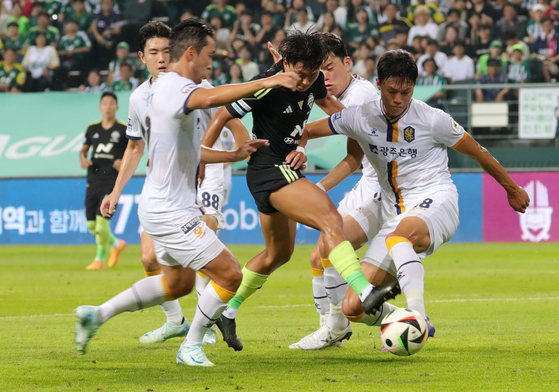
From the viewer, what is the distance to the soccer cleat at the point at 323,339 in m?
6.11

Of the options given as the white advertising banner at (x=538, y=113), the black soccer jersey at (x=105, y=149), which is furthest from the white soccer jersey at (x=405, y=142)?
the white advertising banner at (x=538, y=113)

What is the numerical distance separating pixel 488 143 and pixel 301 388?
43.0ft

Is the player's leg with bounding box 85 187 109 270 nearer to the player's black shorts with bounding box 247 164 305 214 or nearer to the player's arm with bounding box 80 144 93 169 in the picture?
the player's arm with bounding box 80 144 93 169

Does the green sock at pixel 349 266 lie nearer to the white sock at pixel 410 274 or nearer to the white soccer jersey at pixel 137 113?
the white sock at pixel 410 274

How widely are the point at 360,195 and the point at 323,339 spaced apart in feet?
4.25

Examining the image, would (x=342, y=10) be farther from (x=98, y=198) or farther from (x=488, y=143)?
(x=98, y=198)

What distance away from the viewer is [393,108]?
5.62m

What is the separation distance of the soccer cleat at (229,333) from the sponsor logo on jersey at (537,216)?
438 inches

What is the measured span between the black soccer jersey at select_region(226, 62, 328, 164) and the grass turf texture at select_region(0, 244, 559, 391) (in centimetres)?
151

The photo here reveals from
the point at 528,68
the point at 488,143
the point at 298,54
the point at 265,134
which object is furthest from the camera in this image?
the point at 528,68

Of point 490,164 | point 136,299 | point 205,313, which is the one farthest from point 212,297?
point 490,164

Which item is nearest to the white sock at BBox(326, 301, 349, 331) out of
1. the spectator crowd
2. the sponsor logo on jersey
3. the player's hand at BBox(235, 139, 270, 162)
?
the player's hand at BBox(235, 139, 270, 162)

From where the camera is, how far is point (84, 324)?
5352mm

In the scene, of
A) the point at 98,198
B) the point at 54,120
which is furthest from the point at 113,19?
the point at 98,198
